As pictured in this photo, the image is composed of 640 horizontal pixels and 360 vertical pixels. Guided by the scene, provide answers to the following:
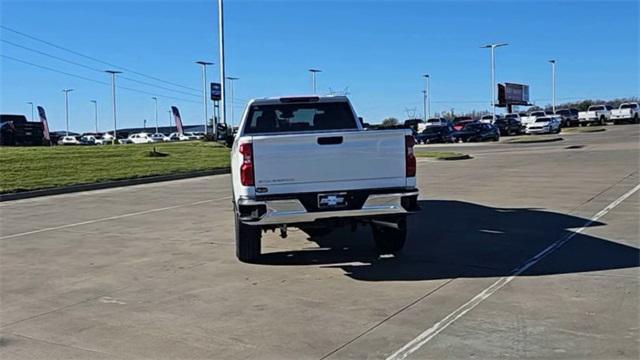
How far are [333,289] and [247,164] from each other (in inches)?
65.4

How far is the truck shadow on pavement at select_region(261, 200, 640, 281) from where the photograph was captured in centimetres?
747

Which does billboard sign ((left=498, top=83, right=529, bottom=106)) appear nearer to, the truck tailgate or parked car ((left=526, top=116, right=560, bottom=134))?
parked car ((left=526, top=116, right=560, bottom=134))

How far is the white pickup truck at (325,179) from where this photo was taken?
282 inches

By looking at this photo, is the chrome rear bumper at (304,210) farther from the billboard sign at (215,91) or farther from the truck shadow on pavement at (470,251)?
the billboard sign at (215,91)

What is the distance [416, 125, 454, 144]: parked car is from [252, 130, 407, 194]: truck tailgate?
149ft

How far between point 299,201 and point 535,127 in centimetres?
5077

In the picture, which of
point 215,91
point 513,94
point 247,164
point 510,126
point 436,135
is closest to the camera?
point 247,164

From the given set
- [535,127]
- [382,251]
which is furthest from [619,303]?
[535,127]

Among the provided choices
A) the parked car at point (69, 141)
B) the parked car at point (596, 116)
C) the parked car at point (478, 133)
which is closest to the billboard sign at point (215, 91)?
the parked car at point (478, 133)

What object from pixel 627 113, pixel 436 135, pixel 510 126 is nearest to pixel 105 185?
pixel 436 135

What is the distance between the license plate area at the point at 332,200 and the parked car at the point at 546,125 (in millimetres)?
49721

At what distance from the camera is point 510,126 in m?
58.8

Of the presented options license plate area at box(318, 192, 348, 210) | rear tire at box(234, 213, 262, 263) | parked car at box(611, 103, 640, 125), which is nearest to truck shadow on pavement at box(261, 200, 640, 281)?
rear tire at box(234, 213, 262, 263)

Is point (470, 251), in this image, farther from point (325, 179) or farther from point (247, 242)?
point (247, 242)
